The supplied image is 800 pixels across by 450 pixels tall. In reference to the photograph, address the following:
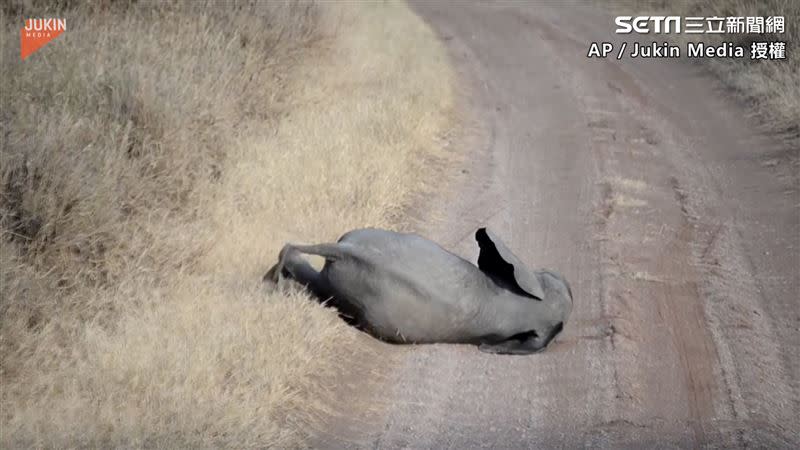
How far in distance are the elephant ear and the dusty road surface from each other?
17.4 inches

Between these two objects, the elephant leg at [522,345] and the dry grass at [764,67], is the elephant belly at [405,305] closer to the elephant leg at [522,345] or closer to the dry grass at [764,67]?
the elephant leg at [522,345]

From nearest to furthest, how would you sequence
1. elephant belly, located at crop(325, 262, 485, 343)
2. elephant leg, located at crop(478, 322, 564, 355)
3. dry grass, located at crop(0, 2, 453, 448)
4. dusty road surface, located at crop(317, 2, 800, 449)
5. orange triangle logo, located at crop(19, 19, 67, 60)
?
dry grass, located at crop(0, 2, 453, 448) → dusty road surface, located at crop(317, 2, 800, 449) → elephant belly, located at crop(325, 262, 485, 343) → elephant leg, located at crop(478, 322, 564, 355) → orange triangle logo, located at crop(19, 19, 67, 60)

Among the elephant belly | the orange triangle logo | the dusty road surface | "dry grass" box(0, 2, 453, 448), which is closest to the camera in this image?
"dry grass" box(0, 2, 453, 448)

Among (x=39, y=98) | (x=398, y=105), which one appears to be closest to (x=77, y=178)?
(x=39, y=98)

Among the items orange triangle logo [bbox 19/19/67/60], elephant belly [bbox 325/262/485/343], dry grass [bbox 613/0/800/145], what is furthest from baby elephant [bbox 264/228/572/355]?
dry grass [bbox 613/0/800/145]

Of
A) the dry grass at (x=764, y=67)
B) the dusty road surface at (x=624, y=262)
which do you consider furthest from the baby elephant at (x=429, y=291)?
the dry grass at (x=764, y=67)

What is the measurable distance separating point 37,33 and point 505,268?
4.96 metres

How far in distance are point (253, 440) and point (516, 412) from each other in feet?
5.73

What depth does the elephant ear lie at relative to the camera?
23.9 feet

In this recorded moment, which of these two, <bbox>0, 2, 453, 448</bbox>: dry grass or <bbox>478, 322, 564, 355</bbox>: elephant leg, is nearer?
<bbox>0, 2, 453, 448</bbox>: dry grass

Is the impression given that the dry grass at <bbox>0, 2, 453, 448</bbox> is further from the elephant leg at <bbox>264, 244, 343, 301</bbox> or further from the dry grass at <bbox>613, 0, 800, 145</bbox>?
the dry grass at <bbox>613, 0, 800, 145</bbox>

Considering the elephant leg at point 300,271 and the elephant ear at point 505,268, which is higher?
the elephant ear at point 505,268

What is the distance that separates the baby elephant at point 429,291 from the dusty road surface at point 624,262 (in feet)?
0.54

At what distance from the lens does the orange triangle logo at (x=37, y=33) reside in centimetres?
928
